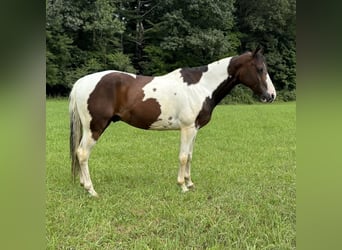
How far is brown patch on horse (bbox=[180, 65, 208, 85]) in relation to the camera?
2.18 m

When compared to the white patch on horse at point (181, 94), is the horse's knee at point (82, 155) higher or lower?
lower

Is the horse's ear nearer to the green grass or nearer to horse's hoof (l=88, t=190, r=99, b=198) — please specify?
the green grass

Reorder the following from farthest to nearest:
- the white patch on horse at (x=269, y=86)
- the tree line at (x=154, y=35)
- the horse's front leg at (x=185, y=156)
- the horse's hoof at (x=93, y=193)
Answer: the horse's front leg at (x=185, y=156)
the horse's hoof at (x=93, y=193)
the white patch on horse at (x=269, y=86)
the tree line at (x=154, y=35)

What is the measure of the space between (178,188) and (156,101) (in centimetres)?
62

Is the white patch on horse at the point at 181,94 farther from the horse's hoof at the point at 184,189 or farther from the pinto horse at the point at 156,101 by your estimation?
the horse's hoof at the point at 184,189

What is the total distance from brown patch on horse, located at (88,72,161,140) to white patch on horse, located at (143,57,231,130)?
4 cm

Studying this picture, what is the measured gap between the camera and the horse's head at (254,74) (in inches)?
74.5

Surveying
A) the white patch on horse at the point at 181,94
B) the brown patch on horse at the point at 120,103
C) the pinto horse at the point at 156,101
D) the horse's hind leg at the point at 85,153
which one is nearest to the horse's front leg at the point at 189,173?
the pinto horse at the point at 156,101

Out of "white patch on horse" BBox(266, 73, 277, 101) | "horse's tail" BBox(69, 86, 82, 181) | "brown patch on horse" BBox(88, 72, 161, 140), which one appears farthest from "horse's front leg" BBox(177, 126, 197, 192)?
"horse's tail" BBox(69, 86, 82, 181)

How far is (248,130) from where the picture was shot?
8.21 ft

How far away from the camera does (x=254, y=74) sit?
2.04 metres

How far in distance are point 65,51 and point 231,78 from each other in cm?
115
